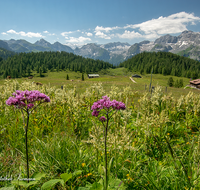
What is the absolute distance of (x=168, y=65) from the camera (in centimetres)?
15962

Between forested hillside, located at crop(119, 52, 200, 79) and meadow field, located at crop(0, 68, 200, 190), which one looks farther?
forested hillside, located at crop(119, 52, 200, 79)

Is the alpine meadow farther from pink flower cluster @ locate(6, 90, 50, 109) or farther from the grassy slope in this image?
the grassy slope

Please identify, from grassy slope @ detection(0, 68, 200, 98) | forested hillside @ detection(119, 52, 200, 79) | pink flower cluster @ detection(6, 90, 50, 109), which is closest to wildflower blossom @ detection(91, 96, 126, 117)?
pink flower cluster @ detection(6, 90, 50, 109)

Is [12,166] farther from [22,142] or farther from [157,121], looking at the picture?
[157,121]

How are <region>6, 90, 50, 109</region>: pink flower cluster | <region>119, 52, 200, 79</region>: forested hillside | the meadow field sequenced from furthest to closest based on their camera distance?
<region>119, 52, 200, 79</region>: forested hillside < the meadow field < <region>6, 90, 50, 109</region>: pink flower cluster

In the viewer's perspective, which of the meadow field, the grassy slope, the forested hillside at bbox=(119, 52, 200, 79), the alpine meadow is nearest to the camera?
the alpine meadow

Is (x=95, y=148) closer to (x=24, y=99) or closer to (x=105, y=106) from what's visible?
(x=105, y=106)

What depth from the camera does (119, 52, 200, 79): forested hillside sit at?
137 metres

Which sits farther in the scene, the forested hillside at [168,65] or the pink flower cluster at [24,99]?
the forested hillside at [168,65]

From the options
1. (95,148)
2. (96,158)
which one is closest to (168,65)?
(96,158)

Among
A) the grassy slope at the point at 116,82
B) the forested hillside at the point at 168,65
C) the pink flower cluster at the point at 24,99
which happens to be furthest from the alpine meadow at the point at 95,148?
the forested hillside at the point at 168,65

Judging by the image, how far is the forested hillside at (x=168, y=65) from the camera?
450 feet

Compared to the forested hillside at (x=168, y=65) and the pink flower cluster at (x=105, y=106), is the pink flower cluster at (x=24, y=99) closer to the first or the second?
the pink flower cluster at (x=105, y=106)

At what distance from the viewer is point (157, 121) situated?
485 centimetres
